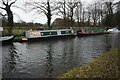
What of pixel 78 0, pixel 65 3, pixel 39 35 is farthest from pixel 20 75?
pixel 78 0

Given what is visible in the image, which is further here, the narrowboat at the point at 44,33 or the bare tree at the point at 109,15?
the bare tree at the point at 109,15

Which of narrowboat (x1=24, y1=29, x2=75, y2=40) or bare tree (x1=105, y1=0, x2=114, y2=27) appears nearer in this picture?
narrowboat (x1=24, y1=29, x2=75, y2=40)

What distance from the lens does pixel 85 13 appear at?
82.5 metres

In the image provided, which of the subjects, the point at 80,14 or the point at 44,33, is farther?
the point at 80,14

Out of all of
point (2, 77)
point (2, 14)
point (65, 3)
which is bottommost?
point (2, 77)

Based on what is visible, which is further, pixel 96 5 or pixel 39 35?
pixel 96 5

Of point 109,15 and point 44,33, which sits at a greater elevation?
point 109,15

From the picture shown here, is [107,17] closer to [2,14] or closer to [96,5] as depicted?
[96,5]

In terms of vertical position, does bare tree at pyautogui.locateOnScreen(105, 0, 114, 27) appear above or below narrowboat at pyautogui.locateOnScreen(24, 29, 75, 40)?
above

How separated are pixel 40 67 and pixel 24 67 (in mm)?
1063

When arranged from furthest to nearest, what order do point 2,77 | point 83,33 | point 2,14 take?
point 83,33 < point 2,14 < point 2,77

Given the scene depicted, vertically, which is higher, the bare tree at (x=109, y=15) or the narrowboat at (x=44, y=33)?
the bare tree at (x=109, y=15)

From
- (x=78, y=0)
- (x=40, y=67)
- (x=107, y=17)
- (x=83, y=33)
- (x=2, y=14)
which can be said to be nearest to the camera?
(x=40, y=67)

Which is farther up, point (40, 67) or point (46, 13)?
point (46, 13)
